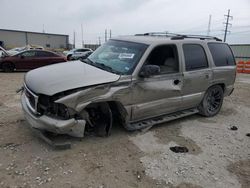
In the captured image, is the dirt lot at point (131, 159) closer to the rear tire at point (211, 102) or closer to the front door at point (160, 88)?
the front door at point (160, 88)

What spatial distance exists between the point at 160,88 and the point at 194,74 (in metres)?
1.05

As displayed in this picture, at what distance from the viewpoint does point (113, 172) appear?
321 cm

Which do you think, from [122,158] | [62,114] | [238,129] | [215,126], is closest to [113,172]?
[122,158]

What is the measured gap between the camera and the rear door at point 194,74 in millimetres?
4875

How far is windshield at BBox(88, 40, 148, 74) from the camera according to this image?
162 inches

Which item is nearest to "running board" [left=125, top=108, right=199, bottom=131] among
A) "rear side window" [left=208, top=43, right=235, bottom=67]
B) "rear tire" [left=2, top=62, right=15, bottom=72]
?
"rear side window" [left=208, top=43, right=235, bottom=67]

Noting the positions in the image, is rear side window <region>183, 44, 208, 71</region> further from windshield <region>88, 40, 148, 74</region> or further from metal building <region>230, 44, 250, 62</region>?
metal building <region>230, 44, 250, 62</region>

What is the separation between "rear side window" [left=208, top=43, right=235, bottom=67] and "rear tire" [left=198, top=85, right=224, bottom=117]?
61cm

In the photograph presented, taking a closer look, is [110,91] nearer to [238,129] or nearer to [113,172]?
[113,172]

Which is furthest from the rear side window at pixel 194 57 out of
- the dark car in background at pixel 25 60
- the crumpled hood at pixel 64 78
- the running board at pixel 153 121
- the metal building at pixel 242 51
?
the metal building at pixel 242 51

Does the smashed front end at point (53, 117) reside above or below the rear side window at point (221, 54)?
below

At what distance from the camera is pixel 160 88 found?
4406 mm

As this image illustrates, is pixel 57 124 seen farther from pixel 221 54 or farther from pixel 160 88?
pixel 221 54

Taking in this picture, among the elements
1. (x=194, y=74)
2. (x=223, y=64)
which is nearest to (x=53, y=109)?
(x=194, y=74)
